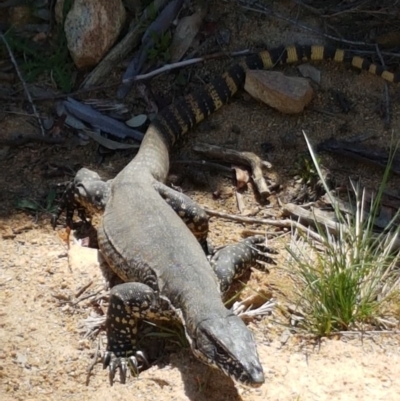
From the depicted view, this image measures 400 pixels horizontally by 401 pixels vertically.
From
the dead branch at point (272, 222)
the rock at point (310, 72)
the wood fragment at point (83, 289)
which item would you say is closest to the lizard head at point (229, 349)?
the wood fragment at point (83, 289)

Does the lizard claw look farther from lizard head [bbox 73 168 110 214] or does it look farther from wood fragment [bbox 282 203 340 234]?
wood fragment [bbox 282 203 340 234]

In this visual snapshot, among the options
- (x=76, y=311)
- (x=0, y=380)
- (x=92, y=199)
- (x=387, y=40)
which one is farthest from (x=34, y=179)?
(x=387, y=40)

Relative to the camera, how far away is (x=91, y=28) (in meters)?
8.77

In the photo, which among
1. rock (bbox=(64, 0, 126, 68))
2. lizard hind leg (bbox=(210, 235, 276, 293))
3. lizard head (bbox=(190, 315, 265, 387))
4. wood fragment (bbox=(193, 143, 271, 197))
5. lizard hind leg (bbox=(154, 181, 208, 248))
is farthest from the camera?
rock (bbox=(64, 0, 126, 68))

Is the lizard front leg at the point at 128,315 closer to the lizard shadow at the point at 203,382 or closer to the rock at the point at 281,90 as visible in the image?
the lizard shadow at the point at 203,382

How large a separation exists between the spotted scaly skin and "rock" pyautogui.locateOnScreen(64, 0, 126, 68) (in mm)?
1335

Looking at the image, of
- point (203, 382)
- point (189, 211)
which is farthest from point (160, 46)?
point (203, 382)

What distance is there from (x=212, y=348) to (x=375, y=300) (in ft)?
4.71

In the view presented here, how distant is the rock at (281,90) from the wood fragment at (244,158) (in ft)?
2.10

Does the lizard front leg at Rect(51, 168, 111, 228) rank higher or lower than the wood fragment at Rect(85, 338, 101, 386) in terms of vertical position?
higher

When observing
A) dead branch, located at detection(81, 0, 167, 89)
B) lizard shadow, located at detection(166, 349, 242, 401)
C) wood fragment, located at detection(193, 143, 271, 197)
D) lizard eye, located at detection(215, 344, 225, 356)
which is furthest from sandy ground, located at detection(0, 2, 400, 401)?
dead branch, located at detection(81, 0, 167, 89)

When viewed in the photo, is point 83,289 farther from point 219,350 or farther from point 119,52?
point 119,52

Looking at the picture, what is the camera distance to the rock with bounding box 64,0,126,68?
877 centimetres

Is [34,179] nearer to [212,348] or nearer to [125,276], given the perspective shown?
[125,276]
